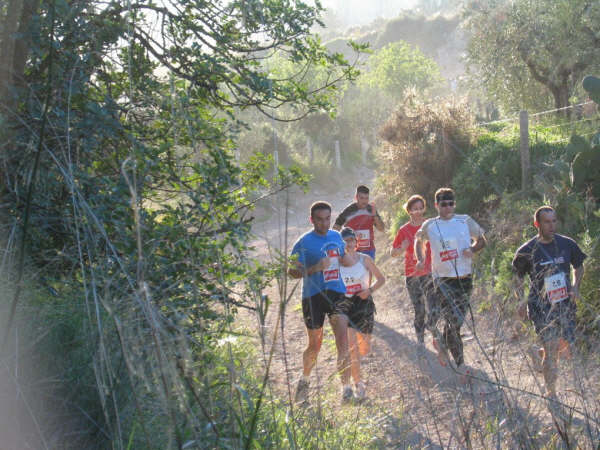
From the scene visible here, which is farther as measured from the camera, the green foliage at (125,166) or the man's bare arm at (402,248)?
the man's bare arm at (402,248)

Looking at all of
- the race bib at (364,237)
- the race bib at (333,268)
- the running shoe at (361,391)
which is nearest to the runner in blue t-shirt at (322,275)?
the race bib at (333,268)

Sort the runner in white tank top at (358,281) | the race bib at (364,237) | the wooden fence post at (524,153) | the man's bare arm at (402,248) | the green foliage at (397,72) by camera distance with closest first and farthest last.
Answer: the runner in white tank top at (358,281) < the man's bare arm at (402,248) < the race bib at (364,237) < the wooden fence post at (524,153) < the green foliage at (397,72)

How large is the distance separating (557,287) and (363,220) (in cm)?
330

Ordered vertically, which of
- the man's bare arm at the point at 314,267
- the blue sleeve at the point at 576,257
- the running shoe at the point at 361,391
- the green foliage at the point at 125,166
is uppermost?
the green foliage at the point at 125,166

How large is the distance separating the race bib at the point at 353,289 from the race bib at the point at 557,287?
1.76 metres

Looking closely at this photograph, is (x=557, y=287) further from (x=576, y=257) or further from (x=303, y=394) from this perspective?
(x=303, y=394)

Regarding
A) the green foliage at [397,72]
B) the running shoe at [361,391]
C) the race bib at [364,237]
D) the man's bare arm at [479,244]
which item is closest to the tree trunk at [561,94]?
the race bib at [364,237]

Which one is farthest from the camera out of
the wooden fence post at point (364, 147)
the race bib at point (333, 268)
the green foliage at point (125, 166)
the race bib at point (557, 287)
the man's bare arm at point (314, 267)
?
the wooden fence post at point (364, 147)

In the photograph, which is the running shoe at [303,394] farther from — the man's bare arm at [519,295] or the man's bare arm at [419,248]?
the man's bare arm at [419,248]

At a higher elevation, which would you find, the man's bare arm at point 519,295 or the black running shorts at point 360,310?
the man's bare arm at point 519,295

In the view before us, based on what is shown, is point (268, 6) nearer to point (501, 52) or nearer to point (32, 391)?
point (32, 391)

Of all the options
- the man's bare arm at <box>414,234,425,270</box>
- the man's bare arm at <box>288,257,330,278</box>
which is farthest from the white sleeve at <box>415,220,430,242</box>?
the man's bare arm at <box>288,257,330,278</box>

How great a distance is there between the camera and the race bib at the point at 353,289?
549cm

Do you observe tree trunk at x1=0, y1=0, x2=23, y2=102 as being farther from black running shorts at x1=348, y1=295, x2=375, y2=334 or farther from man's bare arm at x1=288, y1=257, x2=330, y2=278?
black running shorts at x1=348, y1=295, x2=375, y2=334
